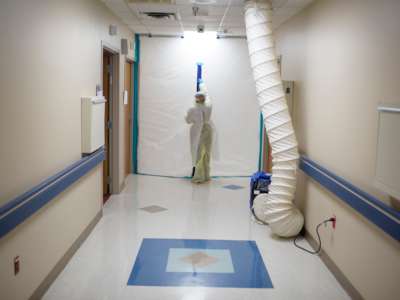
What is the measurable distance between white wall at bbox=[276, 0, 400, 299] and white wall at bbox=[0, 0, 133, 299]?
7.44 ft

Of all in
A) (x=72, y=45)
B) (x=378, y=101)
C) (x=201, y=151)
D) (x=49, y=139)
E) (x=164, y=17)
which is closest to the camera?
(x=378, y=101)

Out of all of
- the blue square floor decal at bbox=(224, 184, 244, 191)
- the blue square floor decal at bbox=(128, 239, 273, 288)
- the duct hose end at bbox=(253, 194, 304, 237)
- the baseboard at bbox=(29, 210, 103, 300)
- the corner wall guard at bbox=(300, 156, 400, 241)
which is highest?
the corner wall guard at bbox=(300, 156, 400, 241)

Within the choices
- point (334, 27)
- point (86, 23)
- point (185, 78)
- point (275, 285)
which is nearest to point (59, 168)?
point (86, 23)

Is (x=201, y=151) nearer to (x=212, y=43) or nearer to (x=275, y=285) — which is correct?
Answer: (x=212, y=43)

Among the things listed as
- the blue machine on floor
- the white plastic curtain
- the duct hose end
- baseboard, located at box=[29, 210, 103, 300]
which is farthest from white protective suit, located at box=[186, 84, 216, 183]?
the duct hose end

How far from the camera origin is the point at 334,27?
3.82 meters

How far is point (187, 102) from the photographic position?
7516mm

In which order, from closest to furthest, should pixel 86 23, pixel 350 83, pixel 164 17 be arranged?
pixel 350 83
pixel 86 23
pixel 164 17

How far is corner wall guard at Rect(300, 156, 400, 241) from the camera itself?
8.35 feet

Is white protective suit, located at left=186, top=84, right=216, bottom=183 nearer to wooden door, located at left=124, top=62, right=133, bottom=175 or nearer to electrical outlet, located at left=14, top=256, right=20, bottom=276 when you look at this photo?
wooden door, located at left=124, top=62, right=133, bottom=175

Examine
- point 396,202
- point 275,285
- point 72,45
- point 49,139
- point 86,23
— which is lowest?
point 275,285

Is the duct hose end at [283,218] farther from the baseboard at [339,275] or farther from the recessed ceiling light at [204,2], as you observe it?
the recessed ceiling light at [204,2]

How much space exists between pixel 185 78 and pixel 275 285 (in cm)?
473

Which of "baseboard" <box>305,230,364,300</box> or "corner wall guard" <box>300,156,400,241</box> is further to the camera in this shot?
"baseboard" <box>305,230,364,300</box>
